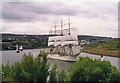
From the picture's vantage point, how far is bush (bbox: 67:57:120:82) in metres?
19.9

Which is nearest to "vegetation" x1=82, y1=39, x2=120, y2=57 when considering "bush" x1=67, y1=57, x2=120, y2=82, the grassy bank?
the grassy bank

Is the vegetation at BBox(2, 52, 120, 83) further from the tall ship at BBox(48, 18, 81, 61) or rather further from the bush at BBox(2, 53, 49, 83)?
the tall ship at BBox(48, 18, 81, 61)

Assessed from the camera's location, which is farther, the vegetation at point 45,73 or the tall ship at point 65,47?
the tall ship at point 65,47

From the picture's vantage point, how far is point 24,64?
66.5 ft

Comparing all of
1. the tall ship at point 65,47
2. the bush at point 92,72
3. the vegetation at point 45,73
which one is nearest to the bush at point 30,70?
the vegetation at point 45,73

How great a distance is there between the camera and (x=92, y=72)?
2023cm

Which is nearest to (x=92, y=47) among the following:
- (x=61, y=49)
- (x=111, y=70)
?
(x=61, y=49)

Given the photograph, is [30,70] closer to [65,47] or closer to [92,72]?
[92,72]

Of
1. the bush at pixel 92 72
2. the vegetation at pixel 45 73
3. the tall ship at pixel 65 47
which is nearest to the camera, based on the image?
the vegetation at pixel 45 73

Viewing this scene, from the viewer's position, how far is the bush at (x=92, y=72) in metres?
19.9

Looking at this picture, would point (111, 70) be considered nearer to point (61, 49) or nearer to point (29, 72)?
point (29, 72)

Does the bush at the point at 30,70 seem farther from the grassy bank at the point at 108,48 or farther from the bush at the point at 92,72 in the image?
the grassy bank at the point at 108,48

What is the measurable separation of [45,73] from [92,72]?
2.89 meters

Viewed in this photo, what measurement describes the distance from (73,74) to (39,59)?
2.29 metres
